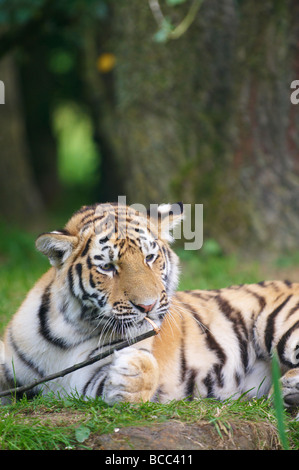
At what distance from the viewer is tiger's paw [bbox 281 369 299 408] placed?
3.96m

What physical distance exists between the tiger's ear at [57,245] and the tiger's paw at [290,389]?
1.50 metres

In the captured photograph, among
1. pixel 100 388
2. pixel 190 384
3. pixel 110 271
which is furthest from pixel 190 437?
pixel 110 271

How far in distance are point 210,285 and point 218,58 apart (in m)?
3.16

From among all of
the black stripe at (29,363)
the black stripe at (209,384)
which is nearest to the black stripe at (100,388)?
the black stripe at (29,363)

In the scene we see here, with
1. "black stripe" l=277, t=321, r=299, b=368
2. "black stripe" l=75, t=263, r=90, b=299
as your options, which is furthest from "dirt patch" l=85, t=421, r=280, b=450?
"black stripe" l=75, t=263, r=90, b=299

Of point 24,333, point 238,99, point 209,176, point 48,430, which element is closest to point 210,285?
point 209,176

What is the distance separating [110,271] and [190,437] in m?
1.04

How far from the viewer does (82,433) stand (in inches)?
132

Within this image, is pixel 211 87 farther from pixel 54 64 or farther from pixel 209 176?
pixel 54 64

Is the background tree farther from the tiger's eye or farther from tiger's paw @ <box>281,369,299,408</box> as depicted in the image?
the tiger's eye

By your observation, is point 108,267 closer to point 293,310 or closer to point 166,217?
point 166,217

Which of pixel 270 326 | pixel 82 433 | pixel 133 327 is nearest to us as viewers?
pixel 82 433

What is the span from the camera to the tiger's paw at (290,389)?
3961mm

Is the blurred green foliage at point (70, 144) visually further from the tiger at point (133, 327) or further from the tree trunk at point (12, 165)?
the tiger at point (133, 327)
